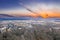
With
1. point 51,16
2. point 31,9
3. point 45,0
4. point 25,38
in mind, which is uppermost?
point 45,0

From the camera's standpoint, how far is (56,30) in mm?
2137

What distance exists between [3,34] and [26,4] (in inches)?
26.8

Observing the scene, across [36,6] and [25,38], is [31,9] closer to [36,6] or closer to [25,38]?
[36,6]

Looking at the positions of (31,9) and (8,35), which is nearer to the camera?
(8,35)

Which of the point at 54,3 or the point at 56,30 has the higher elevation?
the point at 54,3

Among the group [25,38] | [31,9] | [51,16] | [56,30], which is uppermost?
[31,9]

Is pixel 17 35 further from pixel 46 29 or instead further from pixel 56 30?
pixel 56 30

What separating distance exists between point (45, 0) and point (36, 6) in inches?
7.8

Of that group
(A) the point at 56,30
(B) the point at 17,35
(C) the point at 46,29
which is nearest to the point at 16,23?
(B) the point at 17,35

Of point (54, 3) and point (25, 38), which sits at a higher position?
point (54, 3)

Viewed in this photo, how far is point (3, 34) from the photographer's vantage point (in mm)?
2090

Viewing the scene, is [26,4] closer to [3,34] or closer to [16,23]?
[16,23]

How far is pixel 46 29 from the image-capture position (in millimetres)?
2154

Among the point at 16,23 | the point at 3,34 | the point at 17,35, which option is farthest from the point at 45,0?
the point at 3,34
